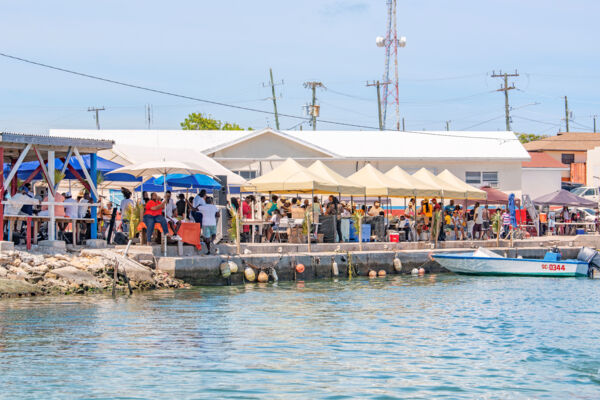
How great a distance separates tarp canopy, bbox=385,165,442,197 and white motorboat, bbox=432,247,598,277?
3797 mm

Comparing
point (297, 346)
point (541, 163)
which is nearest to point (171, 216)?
point (297, 346)

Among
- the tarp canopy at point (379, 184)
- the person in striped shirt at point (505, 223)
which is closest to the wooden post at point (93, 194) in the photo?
the tarp canopy at point (379, 184)

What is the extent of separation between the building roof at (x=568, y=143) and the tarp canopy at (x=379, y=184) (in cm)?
4301

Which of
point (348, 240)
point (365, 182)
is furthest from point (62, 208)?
point (365, 182)

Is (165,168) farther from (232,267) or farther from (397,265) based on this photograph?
(397,265)

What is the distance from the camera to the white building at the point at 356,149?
139 ft

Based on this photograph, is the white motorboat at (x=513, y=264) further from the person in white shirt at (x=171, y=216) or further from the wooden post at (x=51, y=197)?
the wooden post at (x=51, y=197)

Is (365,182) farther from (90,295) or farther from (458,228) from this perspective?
(90,295)

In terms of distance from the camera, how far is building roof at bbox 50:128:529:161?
43594 millimetres

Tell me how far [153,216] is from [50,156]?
3.09m

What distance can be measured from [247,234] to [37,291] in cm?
1040

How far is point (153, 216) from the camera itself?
22.8 meters

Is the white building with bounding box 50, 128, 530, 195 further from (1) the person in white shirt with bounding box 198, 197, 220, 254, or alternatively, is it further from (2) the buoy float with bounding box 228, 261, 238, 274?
(2) the buoy float with bounding box 228, 261, 238, 274

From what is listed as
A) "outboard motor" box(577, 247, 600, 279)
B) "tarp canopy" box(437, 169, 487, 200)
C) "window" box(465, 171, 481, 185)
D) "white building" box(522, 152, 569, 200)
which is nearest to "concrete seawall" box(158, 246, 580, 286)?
"tarp canopy" box(437, 169, 487, 200)
